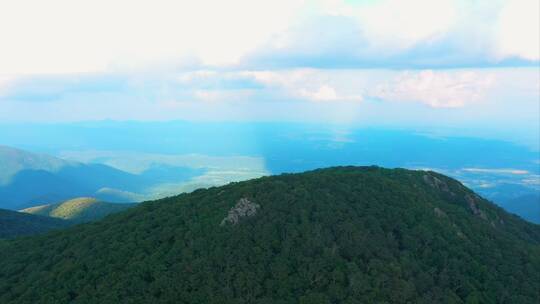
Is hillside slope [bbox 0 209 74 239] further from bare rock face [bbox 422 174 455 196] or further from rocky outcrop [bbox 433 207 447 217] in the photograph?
rocky outcrop [bbox 433 207 447 217]

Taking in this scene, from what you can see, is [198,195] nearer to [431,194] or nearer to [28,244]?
[28,244]

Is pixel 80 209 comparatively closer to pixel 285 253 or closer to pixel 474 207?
pixel 285 253

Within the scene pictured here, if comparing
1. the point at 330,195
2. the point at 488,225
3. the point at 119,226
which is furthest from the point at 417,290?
the point at 119,226

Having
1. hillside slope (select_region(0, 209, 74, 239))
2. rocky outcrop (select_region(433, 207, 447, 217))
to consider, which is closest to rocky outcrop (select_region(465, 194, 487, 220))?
rocky outcrop (select_region(433, 207, 447, 217))

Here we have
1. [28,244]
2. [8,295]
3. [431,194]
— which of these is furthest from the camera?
[431,194]

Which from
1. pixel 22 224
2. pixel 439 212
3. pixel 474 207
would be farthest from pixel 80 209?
pixel 439 212

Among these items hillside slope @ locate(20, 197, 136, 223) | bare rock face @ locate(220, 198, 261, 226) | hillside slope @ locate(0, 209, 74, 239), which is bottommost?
hillside slope @ locate(20, 197, 136, 223)

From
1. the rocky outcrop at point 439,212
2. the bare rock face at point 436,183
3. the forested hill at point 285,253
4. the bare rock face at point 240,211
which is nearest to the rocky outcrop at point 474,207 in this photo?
the bare rock face at point 436,183
